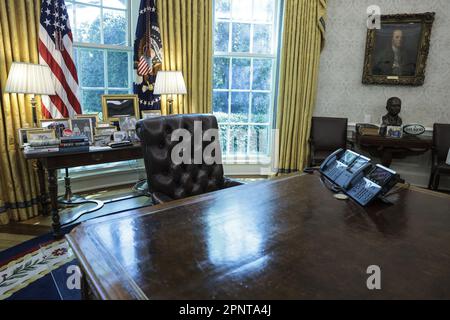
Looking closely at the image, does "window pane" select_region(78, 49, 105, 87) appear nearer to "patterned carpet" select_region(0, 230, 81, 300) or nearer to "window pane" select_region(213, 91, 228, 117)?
"window pane" select_region(213, 91, 228, 117)

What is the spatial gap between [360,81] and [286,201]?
3.32m

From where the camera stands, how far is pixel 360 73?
4062 millimetres

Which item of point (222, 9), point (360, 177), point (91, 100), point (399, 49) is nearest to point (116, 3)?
point (91, 100)

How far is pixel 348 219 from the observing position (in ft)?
3.90

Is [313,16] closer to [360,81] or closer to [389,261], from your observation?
[360,81]

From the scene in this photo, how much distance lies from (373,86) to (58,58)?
363 centimetres

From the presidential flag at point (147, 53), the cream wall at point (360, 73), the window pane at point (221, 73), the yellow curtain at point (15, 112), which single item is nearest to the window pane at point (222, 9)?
the window pane at point (221, 73)

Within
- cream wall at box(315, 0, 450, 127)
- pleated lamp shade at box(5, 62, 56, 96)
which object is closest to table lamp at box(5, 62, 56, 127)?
pleated lamp shade at box(5, 62, 56, 96)

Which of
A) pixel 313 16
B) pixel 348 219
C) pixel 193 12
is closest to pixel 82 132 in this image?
pixel 193 12

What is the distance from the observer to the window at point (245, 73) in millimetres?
3928

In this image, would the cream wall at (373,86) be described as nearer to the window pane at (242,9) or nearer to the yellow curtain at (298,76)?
the yellow curtain at (298,76)

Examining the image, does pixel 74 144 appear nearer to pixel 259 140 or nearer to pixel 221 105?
pixel 221 105

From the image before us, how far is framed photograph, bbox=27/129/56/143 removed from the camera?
8.11ft
